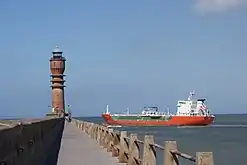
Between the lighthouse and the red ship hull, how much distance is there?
55744mm

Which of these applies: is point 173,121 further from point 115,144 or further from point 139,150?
point 139,150

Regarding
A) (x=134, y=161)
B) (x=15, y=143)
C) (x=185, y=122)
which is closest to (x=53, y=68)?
(x=185, y=122)

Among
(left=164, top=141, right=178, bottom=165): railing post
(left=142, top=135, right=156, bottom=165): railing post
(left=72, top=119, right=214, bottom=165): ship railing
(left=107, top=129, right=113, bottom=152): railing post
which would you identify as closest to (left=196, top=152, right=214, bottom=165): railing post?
(left=72, top=119, right=214, bottom=165): ship railing

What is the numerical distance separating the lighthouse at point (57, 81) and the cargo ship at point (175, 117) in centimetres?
5574

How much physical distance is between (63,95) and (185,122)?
193 feet

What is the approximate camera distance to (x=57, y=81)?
90062 mm

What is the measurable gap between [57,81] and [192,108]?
60920 millimetres

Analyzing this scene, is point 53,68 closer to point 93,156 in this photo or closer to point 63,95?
point 63,95

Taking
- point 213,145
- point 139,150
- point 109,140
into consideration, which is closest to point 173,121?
point 213,145

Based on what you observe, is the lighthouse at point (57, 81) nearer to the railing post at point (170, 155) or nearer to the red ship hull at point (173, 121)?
Result: the red ship hull at point (173, 121)

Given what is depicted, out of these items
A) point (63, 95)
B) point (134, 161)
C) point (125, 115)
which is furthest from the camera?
point (125, 115)

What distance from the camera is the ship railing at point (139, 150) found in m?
8.48

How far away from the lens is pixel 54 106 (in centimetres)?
9038

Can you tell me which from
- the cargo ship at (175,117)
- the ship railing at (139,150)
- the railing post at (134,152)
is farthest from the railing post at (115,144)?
the cargo ship at (175,117)
